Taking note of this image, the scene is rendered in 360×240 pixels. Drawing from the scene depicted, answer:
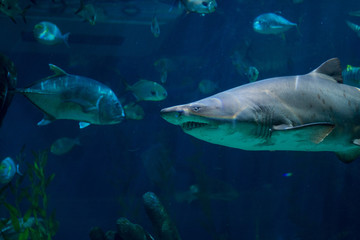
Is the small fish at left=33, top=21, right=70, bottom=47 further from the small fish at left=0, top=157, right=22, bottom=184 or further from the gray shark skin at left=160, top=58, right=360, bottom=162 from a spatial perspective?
the gray shark skin at left=160, top=58, right=360, bottom=162

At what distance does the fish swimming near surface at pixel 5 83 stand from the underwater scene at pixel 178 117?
2 cm

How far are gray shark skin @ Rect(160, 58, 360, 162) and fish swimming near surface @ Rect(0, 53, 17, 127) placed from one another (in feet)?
6.40

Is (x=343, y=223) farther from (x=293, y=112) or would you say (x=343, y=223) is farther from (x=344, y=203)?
(x=293, y=112)

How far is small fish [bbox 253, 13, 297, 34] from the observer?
875 cm

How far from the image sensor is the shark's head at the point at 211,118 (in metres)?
2.23

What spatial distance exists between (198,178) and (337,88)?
8.69m

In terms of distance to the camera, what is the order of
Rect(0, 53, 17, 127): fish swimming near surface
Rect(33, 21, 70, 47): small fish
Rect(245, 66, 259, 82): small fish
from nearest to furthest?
Rect(0, 53, 17, 127): fish swimming near surface, Rect(33, 21, 70, 47): small fish, Rect(245, 66, 259, 82): small fish

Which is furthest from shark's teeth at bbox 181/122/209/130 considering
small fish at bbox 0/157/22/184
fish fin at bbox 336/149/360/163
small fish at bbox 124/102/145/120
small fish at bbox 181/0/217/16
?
small fish at bbox 124/102/145/120

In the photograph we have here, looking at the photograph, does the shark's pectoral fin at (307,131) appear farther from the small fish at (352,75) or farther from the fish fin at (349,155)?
the small fish at (352,75)

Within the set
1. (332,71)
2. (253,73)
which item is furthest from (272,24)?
(332,71)

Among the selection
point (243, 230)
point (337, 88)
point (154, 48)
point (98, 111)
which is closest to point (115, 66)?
point (154, 48)

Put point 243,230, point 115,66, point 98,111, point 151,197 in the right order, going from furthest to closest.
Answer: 1. point 115,66
2. point 243,230
3. point 151,197
4. point 98,111

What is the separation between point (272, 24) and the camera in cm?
886

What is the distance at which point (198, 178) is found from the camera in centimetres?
1120
